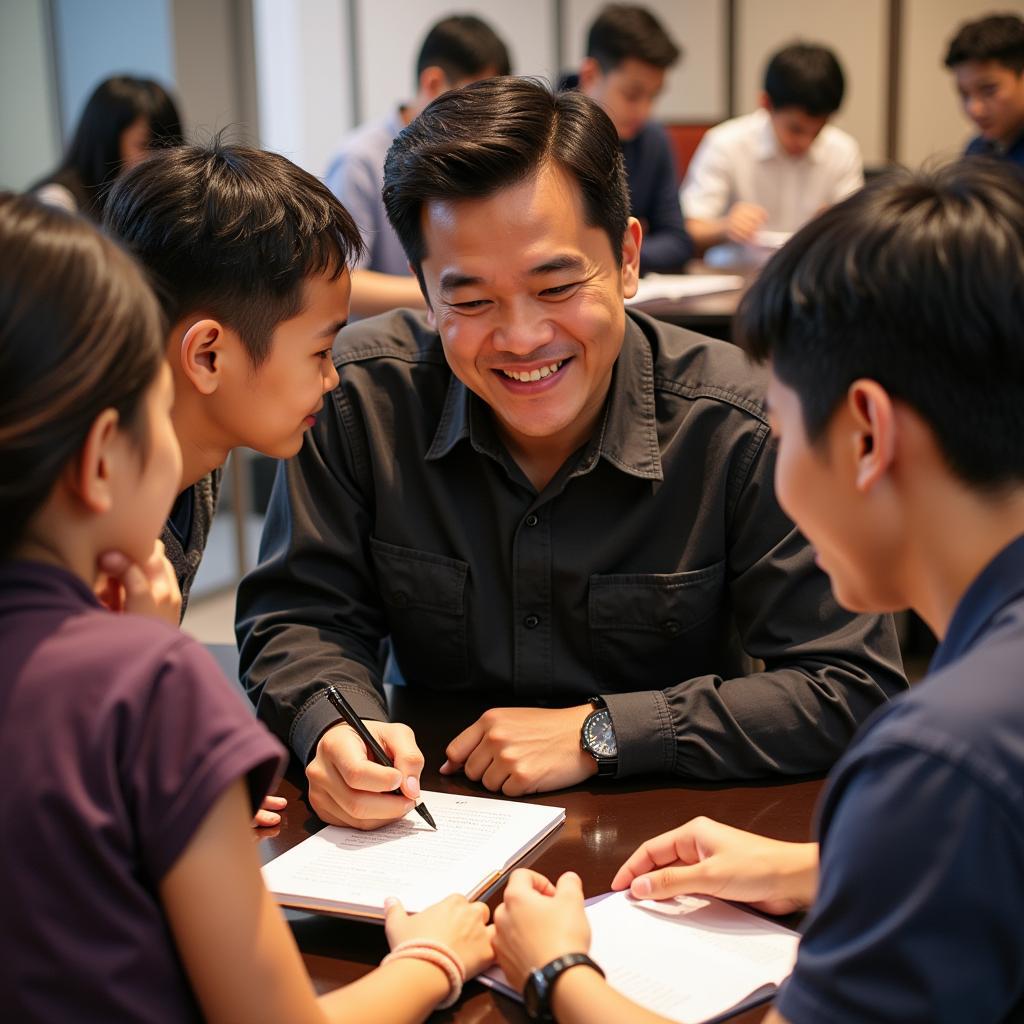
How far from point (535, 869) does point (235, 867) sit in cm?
41

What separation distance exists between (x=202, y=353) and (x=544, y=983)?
0.83 m

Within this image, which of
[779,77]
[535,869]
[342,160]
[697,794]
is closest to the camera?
[535,869]

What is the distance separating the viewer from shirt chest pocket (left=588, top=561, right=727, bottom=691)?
155 centimetres

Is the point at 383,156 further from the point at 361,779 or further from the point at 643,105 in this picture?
the point at 361,779

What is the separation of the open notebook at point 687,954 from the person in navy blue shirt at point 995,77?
3916 mm

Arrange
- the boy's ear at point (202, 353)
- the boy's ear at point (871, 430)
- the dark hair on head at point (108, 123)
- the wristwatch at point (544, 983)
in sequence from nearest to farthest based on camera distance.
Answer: the boy's ear at point (871, 430) < the wristwatch at point (544, 983) < the boy's ear at point (202, 353) < the dark hair on head at point (108, 123)

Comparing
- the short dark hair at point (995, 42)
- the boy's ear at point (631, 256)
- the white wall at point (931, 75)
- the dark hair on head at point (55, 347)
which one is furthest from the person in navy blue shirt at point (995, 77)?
the dark hair on head at point (55, 347)

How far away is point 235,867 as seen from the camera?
0.78 metres

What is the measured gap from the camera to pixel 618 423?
5.18ft

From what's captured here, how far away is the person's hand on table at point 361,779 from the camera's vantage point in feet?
3.97

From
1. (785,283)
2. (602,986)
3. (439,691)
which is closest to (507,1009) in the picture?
(602,986)

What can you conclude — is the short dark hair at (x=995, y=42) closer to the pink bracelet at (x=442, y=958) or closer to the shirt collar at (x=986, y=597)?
the shirt collar at (x=986, y=597)

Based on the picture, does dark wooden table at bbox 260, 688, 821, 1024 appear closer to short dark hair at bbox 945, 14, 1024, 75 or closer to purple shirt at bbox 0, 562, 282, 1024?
purple shirt at bbox 0, 562, 282, 1024

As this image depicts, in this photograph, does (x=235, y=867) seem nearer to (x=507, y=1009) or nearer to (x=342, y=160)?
(x=507, y=1009)
